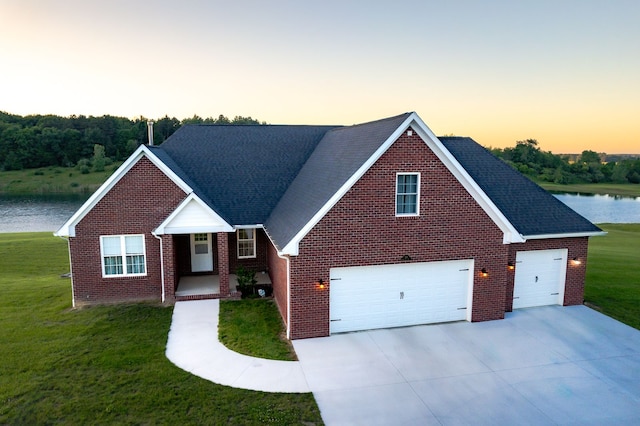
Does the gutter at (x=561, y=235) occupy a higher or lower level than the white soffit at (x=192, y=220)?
lower

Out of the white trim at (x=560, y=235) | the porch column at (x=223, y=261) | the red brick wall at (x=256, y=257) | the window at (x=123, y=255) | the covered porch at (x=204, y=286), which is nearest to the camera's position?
the white trim at (x=560, y=235)

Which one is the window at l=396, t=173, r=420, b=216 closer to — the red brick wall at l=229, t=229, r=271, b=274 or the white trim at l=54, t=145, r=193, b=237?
the red brick wall at l=229, t=229, r=271, b=274

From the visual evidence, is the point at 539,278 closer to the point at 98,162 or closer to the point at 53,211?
the point at 53,211

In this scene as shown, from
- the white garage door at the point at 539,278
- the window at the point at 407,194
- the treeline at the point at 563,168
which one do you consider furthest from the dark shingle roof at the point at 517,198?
the treeline at the point at 563,168

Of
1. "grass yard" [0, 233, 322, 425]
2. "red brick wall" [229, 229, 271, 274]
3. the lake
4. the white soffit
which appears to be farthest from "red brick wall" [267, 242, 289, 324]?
the lake

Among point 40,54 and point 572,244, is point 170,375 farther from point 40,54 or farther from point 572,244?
point 40,54

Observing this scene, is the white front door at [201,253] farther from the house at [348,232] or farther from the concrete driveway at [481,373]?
the concrete driveway at [481,373]

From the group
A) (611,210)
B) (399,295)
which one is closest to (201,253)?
(399,295)
